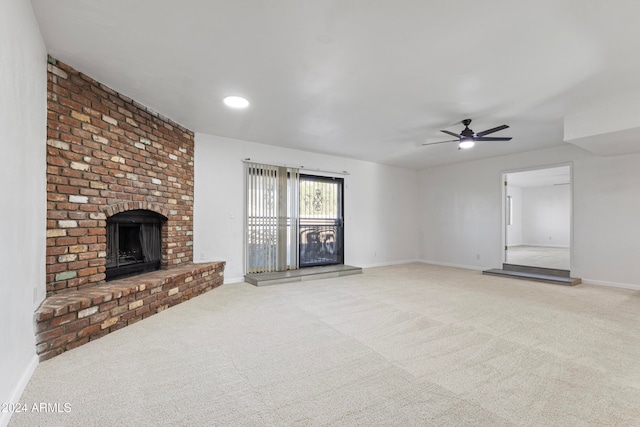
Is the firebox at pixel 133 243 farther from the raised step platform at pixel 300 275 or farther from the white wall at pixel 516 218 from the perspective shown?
the white wall at pixel 516 218

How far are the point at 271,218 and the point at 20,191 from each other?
12.4 ft

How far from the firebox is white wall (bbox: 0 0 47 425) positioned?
978 millimetres

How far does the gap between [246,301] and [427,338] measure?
2.35 metres

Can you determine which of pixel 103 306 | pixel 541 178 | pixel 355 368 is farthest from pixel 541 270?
pixel 103 306

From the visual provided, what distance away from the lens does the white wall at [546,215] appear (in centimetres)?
1077

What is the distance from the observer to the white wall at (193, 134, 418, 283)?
4.93 metres

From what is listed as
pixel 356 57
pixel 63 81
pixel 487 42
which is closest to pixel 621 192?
pixel 487 42

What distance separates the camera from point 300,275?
5.27m

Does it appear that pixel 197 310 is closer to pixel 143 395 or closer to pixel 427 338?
pixel 143 395

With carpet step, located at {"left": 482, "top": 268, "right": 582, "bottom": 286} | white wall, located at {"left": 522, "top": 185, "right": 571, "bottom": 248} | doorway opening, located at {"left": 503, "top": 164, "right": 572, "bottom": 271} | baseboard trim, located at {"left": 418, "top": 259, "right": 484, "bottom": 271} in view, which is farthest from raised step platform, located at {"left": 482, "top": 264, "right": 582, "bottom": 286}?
white wall, located at {"left": 522, "top": 185, "right": 571, "bottom": 248}

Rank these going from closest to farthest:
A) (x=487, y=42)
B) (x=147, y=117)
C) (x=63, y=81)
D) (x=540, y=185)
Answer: (x=487, y=42)
(x=63, y=81)
(x=147, y=117)
(x=540, y=185)

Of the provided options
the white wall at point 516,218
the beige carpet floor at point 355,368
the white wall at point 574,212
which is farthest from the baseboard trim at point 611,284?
the white wall at point 516,218

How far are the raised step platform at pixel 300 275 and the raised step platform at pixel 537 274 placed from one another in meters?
2.93

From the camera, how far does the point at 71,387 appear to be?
1.88 metres
